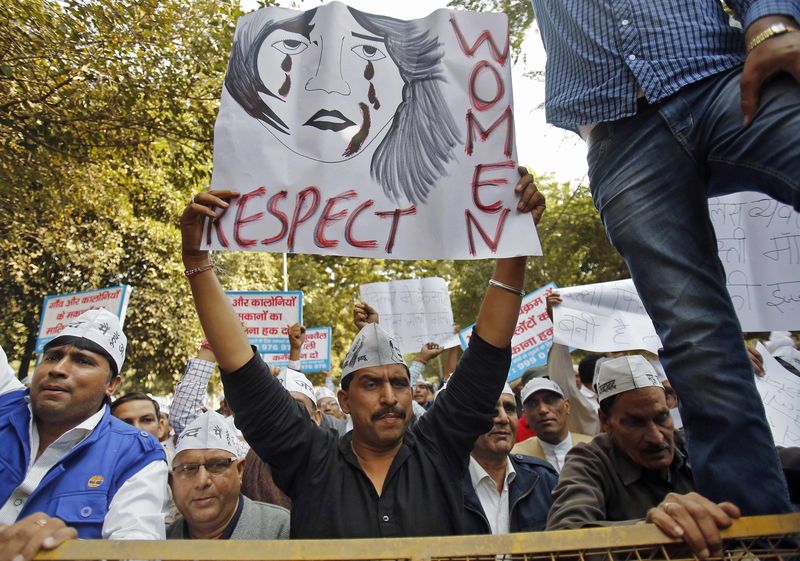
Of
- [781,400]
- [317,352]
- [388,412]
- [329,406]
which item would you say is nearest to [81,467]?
[388,412]

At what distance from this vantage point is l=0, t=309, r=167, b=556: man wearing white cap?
2248 mm

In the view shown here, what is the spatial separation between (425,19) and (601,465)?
2057mm

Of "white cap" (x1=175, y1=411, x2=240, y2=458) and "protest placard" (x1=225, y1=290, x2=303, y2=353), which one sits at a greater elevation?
"protest placard" (x1=225, y1=290, x2=303, y2=353)

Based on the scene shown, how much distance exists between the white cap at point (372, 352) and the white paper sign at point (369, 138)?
1.70ft

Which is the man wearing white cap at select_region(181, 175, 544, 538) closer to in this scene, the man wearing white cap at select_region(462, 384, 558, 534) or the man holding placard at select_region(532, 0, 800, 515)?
the man holding placard at select_region(532, 0, 800, 515)

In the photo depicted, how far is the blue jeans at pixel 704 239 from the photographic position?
1.44 m

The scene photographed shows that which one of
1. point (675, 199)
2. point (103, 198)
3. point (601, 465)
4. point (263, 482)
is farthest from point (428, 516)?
point (103, 198)

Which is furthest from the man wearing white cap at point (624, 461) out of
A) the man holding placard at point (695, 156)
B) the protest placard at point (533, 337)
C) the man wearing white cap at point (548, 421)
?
the protest placard at point (533, 337)

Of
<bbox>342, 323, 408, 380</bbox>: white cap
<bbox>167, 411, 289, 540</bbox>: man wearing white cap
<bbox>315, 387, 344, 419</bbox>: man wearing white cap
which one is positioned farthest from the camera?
<bbox>315, 387, 344, 419</bbox>: man wearing white cap

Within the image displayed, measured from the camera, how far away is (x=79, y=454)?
2.47 m

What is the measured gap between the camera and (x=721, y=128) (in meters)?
1.52

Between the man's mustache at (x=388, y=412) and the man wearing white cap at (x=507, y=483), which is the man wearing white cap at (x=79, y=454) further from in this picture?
the man wearing white cap at (x=507, y=483)

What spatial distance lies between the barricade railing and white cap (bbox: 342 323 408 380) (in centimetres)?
143

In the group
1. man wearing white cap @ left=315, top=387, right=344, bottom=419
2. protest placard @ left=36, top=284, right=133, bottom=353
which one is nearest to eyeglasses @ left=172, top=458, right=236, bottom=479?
protest placard @ left=36, top=284, right=133, bottom=353
